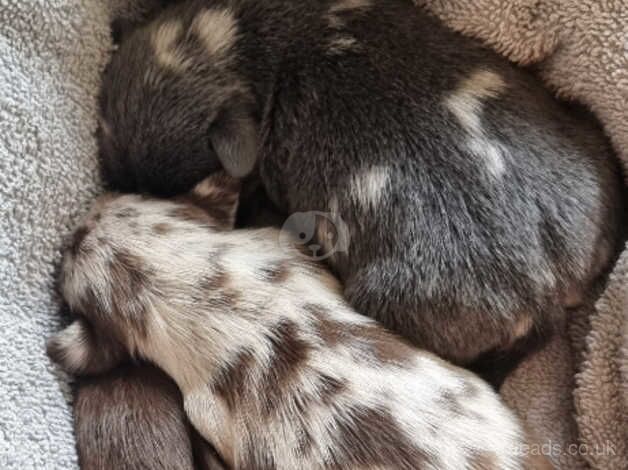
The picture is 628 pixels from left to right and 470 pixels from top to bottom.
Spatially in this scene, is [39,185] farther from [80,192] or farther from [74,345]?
[74,345]

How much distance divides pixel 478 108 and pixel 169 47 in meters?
0.68

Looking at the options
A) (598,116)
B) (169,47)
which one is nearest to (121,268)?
(169,47)

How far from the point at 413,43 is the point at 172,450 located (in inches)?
38.4

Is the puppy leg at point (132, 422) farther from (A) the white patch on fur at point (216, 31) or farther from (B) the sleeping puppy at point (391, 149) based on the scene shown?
(A) the white patch on fur at point (216, 31)

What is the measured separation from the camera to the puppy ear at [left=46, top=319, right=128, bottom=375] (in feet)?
5.46

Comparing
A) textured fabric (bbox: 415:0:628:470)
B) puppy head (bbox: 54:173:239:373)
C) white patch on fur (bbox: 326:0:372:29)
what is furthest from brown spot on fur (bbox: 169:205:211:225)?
textured fabric (bbox: 415:0:628:470)

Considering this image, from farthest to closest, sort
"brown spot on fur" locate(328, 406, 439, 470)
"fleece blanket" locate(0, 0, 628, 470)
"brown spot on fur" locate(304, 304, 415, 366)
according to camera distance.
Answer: "fleece blanket" locate(0, 0, 628, 470) → "brown spot on fur" locate(304, 304, 415, 366) → "brown spot on fur" locate(328, 406, 439, 470)

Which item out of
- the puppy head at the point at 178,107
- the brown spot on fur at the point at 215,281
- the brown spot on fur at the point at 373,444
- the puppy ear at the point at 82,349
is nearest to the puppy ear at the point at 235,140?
the puppy head at the point at 178,107

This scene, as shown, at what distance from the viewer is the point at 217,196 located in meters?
1.77

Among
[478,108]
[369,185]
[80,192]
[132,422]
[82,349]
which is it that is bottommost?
[132,422]

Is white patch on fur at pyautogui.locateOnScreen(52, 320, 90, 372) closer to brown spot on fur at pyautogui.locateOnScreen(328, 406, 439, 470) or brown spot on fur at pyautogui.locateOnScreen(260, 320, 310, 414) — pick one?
brown spot on fur at pyautogui.locateOnScreen(260, 320, 310, 414)

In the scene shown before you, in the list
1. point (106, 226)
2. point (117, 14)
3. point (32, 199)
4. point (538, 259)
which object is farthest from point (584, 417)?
point (117, 14)

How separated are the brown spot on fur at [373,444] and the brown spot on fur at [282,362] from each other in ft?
0.39

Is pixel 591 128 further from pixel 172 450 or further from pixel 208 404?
pixel 172 450
